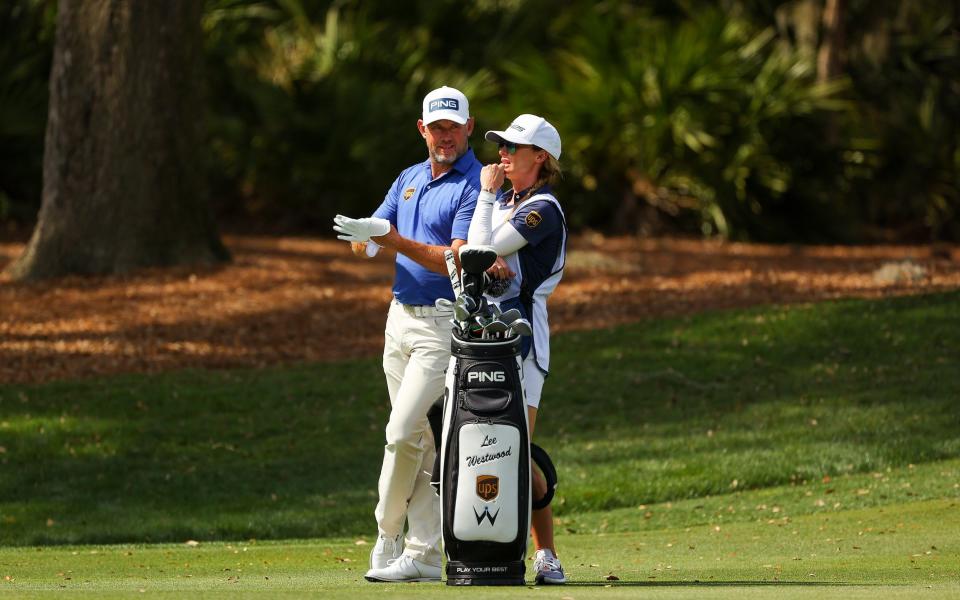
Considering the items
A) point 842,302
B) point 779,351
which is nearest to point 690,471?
point 779,351

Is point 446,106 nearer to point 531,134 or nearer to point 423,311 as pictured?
point 531,134

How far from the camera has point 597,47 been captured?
19.1m

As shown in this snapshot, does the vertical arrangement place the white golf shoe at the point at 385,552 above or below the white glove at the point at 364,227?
below

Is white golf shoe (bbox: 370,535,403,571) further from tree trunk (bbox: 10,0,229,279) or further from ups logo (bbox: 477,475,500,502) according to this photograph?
tree trunk (bbox: 10,0,229,279)

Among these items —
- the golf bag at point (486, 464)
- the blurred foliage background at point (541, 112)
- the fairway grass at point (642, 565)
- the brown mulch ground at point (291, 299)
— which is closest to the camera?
the fairway grass at point (642, 565)

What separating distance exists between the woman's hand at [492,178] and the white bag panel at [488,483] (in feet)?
3.03

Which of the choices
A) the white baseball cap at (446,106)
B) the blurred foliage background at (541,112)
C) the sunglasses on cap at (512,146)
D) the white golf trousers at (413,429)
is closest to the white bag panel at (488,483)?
the white golf trousers at (413,429)

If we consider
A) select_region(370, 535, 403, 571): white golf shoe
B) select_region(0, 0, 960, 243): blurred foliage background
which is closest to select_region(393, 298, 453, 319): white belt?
select_region(370, 535, 403, 571): white golf shoe

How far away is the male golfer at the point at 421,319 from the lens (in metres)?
6.28

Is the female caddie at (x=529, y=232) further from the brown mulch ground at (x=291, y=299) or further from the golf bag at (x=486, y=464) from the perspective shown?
the brown mulch ground at (x=291, y=299)

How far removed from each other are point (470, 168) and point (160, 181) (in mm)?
9386

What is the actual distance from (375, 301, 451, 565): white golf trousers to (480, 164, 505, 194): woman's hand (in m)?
0.68

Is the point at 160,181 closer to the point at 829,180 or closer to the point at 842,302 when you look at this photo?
the point at 842,302

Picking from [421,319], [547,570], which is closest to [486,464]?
[547,570]
